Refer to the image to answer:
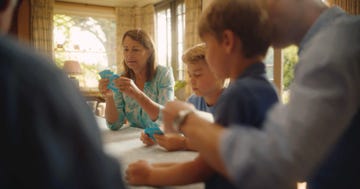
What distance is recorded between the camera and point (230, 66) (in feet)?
2.41

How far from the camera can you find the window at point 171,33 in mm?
5785

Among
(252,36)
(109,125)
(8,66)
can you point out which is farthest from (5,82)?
(109,125)

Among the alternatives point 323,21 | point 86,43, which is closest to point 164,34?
point 86,43

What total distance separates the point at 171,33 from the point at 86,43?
2067 mm

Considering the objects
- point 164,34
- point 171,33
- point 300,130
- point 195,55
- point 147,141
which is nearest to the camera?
point 300,130

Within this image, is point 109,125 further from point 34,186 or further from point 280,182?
point 34,186

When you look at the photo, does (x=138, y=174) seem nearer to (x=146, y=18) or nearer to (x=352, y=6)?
(x=352, y=6)

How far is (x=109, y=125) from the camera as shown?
171 cm

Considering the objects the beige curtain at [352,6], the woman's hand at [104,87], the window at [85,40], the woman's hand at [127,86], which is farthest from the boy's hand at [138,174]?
the window at [85,40]

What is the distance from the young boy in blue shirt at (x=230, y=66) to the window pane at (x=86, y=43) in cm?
602

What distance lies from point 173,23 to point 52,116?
5842 mm

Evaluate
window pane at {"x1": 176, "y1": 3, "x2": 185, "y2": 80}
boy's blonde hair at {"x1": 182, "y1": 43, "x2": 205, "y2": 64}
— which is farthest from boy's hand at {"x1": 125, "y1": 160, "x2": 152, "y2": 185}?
window pane at {"x1": 176, "y1": 3, "x2": 185, "y2": 80}

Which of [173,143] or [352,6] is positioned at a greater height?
[352,6]

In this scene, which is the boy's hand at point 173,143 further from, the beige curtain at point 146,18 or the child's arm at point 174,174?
the beige curtain at point 146,18
